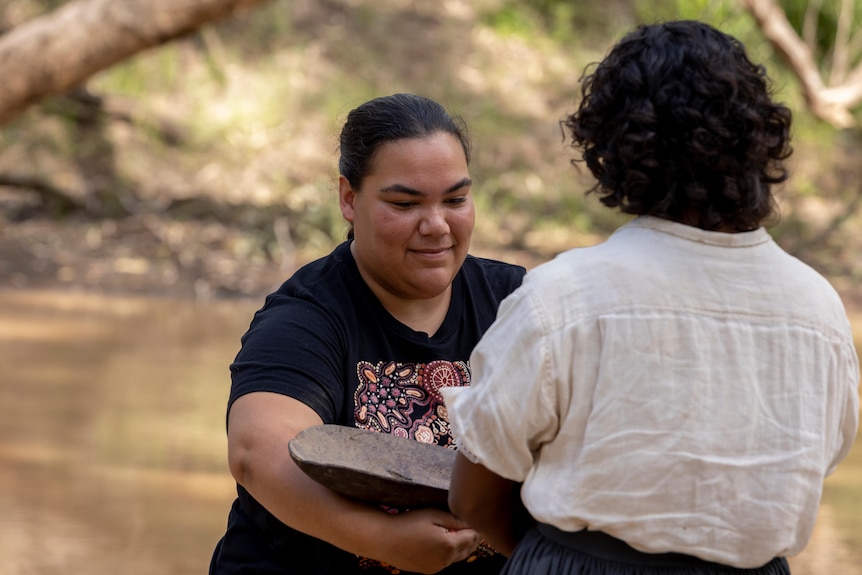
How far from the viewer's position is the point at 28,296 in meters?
7.59

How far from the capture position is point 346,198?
2178mm

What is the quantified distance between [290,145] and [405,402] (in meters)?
8.22

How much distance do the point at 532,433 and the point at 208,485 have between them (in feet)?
10.0

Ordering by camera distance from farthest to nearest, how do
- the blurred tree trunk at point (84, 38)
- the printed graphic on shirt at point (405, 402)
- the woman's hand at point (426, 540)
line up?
the blurred tree trunk at point (84, 38) < the printed graphic on shirt at point (405, 402) < the woman's hand at point (426, 540)

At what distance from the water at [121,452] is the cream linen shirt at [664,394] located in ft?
7.65

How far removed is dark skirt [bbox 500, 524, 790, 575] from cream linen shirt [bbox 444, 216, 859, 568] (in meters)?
0.03

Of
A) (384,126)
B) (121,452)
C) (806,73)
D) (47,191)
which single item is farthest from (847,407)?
(47,191)

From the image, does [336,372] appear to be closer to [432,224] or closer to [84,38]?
[432,224]

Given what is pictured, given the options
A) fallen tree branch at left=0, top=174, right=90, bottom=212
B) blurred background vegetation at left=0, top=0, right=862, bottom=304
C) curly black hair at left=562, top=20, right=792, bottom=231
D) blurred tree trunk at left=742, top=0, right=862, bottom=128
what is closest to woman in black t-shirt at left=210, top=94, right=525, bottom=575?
curly black hair at left=562, top=20, right=792, bottom=231

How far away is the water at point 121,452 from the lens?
12.2ft

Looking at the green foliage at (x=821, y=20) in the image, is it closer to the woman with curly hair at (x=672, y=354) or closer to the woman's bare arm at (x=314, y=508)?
the woman's bare arm at (x=314, y=508)

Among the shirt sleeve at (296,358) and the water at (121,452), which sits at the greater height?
the shirt sleeve at (296,358)

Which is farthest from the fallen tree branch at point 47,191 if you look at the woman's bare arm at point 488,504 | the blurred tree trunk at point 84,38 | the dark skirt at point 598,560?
the dark skirt at point 598,560

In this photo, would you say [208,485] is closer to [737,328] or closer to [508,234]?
[737,328]
